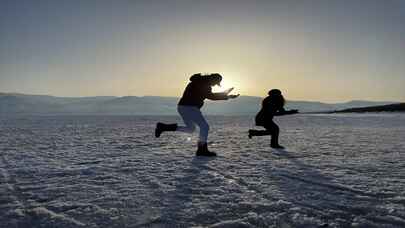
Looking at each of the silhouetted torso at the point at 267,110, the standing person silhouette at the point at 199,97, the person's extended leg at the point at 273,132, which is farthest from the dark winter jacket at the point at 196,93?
the person's extended leg at the point at 273,132

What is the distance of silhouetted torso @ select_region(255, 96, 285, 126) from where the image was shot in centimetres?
1121

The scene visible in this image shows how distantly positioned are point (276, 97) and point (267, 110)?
0.47 meters

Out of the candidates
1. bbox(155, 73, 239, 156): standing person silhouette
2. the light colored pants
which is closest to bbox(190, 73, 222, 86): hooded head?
bbox(155, 73, 239, 156): standing person silhouette

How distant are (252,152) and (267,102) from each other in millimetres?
1819

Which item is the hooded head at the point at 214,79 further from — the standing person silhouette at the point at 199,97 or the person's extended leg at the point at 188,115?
the person's extended leg at the point at 188,115

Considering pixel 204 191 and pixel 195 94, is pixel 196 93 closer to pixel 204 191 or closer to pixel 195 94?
pixel 195 94

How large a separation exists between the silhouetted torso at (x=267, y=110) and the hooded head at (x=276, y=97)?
2.3 inches

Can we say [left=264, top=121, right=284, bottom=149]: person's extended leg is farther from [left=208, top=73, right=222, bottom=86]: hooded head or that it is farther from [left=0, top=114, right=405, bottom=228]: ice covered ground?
[left=208, top=73, right=222, bottom=86]: hooded head

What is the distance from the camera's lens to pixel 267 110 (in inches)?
→ 444

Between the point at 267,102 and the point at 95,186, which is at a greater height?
the point at 267,102

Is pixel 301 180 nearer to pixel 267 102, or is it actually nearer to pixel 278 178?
pixel 278 178

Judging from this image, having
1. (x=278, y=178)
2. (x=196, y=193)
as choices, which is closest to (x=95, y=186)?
(x=196, y=193)

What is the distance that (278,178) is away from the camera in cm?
638

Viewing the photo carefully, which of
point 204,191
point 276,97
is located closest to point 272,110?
point 276,97
